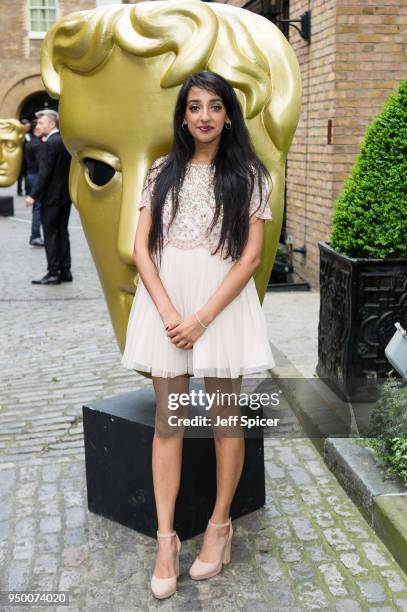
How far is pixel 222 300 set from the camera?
3027 millimetres

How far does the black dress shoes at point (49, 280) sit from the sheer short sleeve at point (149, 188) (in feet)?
22.2

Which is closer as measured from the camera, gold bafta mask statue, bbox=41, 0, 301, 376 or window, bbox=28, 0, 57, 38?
gold bafta mask statue, bbox=41, 0, 301, 376

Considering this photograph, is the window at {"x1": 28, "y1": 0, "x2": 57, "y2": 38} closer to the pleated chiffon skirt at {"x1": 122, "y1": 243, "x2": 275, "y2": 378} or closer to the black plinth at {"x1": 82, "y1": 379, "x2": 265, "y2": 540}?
the black plinth at {"x1": 82, "y1": 379, "x2": 265, "y2": 540}

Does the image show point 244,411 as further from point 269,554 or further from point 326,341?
point 326,341

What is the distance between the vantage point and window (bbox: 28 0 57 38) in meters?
30.2

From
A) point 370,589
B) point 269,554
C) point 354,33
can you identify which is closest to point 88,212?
point 269,554

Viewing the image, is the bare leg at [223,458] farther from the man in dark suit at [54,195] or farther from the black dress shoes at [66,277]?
the black dress shoes at [66,277]

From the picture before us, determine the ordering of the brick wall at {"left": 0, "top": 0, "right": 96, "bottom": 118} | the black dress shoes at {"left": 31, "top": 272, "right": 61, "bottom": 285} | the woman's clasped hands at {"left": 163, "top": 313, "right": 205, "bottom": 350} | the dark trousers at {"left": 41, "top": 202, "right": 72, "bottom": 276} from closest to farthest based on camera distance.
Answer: the woman's clasped hands at {"left": 163, "top": 313, "right": 205, "bottom": 350} < the dark trousers at {"left": 41, "top": 202, "right": 72, "bottom": 276} < the black dress shoes at {"left": 31, "top": 272, "right": 61, "bottom": 285} < the brick wall at {"left": 0, "top": 0, "right": 96, "bottom": 118}

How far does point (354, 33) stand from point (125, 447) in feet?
17.4

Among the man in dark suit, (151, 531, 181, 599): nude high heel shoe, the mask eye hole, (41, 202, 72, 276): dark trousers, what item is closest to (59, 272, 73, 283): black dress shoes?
the man in dark suit

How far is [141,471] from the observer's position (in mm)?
3602

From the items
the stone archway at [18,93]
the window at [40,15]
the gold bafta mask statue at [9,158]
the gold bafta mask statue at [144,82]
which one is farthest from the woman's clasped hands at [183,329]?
the window at [40,15]

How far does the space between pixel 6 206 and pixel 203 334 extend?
1548cm

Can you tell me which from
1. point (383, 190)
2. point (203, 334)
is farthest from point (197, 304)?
point (383, 190)
